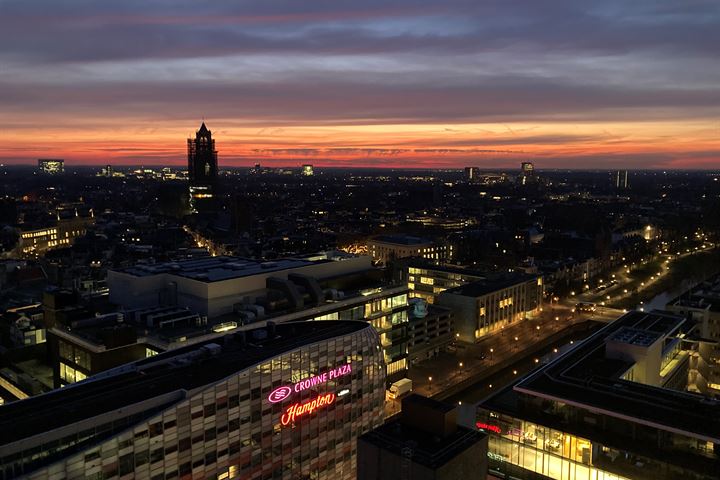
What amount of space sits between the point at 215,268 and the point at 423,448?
42909 mm

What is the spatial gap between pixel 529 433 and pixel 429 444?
552 inches

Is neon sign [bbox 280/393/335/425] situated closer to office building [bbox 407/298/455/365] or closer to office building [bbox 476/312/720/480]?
office building [bbox 476/312/720/480]

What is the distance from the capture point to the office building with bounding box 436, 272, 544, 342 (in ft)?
273

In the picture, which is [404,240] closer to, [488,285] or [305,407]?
[488,285]

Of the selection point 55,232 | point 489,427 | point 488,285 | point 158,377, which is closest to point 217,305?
point 158,377

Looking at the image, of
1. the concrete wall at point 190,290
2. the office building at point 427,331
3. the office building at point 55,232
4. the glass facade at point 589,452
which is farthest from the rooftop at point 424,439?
the office building at point 55,232

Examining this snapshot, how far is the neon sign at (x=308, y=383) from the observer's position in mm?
37219

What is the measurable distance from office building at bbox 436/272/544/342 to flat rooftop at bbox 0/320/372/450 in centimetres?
4012

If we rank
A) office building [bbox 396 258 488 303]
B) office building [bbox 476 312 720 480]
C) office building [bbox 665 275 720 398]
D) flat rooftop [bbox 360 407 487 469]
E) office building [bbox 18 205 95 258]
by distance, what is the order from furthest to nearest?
office building [bbox 18 205 95 258], office building [bbox 396 258 488 303], office building [bbox 665 275 720 398], office building [bbox 476 312 720 480], flat rooftop [bbox 360 407 487 469]

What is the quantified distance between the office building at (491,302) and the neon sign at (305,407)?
45111 millimetres

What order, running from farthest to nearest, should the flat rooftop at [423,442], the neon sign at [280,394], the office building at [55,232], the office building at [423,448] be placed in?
the office building at [55,232]
the neon sign at [280,394]
the flat rooftop at [423,442]
the office building at [423,448]

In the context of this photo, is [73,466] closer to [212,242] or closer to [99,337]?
[99,337]

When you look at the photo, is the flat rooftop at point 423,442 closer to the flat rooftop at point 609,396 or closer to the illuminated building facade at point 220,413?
the illuminated building facade at point 220,413

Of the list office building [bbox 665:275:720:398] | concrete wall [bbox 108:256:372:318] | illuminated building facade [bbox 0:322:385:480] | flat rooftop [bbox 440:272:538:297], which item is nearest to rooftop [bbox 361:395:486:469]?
illuminated building facade [bbox 0:322:385:480]
